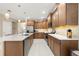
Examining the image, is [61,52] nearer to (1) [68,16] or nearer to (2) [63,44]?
(2) [63,44]

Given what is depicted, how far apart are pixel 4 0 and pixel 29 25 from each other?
14.7m

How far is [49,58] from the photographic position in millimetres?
838

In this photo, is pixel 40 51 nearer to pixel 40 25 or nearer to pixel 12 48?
pixel 12 48

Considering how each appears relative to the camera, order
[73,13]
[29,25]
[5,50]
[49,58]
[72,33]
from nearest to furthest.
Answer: [49,58] < [5,50] < [73,13] < [72,33] < [29,25]

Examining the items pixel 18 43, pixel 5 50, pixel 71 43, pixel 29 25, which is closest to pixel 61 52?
pixel 71 43

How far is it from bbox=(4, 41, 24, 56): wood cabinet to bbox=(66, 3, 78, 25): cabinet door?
1.96m

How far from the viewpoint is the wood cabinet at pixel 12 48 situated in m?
3.88

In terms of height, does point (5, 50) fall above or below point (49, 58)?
below

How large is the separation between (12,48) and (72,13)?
2362mm

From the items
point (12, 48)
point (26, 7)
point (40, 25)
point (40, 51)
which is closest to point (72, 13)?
point (12, 48)

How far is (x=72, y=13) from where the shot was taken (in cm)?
434

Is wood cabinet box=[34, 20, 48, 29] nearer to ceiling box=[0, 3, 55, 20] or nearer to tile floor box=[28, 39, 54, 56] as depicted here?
ceiling box=[0, 3, 55, 20]

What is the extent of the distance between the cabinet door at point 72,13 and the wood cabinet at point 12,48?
1958mm

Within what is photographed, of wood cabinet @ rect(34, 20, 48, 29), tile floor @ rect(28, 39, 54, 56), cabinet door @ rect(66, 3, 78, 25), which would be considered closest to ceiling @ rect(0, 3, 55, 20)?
cabinet door @ rect(66, 3, 78, 25)
